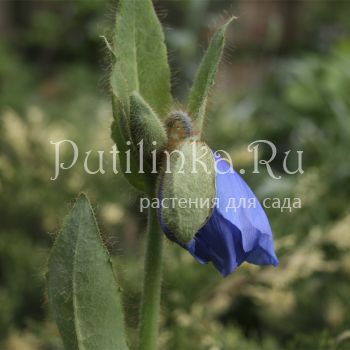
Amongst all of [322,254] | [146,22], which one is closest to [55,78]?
[322,254]

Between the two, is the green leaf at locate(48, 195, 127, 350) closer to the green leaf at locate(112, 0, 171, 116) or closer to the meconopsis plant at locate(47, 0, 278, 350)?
the meconopsis plant at locate(47, 0, 278, 350)

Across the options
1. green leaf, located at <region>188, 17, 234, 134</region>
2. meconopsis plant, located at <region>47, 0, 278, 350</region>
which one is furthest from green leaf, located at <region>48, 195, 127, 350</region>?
green leaf, located at <region>188, 17, 234, 134</region>

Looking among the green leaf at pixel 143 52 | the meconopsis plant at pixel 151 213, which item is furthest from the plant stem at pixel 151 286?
the green leaf at pixel 143 52

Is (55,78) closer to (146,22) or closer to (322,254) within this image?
(322,254)

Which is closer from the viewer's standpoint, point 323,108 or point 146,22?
point 146,22

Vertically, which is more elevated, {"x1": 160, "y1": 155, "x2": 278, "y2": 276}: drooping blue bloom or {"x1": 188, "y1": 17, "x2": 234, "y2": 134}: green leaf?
→ {"x1": 188, "y1": 17, "x2": 234, "y2": 134}: green leaf

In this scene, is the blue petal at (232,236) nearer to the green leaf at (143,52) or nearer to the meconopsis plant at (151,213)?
the meconopsis plant at (151,213)
